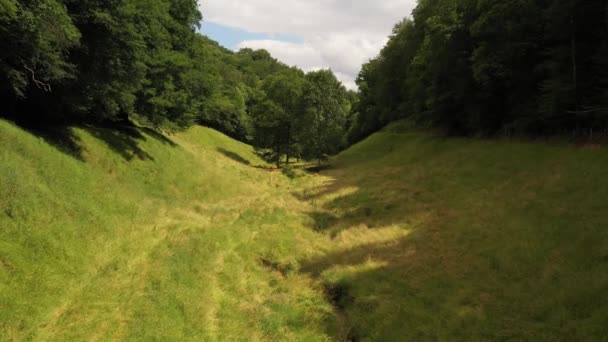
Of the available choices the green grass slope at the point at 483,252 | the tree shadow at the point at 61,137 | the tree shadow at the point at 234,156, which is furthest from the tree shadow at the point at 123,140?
the tree shadow at the point at 234,156

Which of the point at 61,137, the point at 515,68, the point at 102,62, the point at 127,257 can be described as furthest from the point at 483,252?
the point at 515,68

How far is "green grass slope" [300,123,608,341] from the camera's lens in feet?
39.9

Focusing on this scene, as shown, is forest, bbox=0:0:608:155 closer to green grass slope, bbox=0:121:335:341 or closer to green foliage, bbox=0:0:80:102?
green foliage, bbox=0:0:80:102

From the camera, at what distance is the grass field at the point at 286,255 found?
38.5 feet

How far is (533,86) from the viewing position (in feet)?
113

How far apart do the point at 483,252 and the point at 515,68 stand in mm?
25145

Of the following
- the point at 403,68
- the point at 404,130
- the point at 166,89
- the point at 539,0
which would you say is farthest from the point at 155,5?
the point at 403,68

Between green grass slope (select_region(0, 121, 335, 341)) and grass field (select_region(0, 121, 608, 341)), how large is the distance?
0.07m

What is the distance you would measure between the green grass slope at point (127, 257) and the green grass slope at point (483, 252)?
2268 millimetres

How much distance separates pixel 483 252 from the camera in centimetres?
1741

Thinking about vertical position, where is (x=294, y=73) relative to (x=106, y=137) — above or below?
above

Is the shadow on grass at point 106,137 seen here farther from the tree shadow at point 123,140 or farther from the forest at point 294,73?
the forest at point 294,73

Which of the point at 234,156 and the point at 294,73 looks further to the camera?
the point at 294,73

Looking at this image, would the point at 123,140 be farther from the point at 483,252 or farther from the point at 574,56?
the point at 574,56
